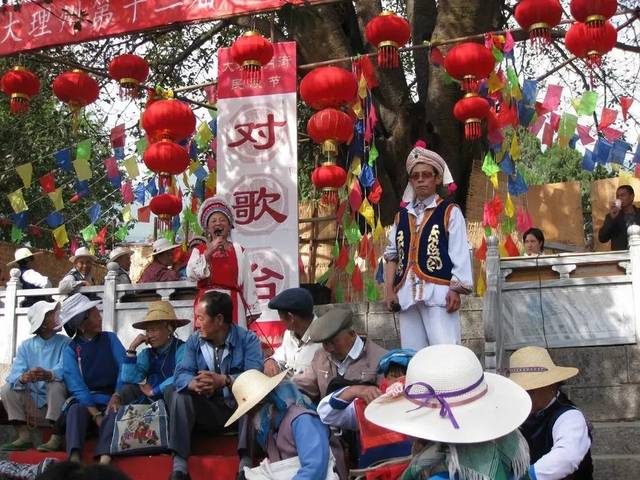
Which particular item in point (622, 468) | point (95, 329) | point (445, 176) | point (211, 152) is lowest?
point (622, 468)

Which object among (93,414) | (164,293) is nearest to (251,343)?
(93,414)

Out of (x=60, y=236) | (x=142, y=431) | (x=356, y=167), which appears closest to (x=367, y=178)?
(x=356, y=167)

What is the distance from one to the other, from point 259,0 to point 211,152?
2742 mm

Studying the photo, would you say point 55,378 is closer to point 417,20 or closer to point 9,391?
point 9,391

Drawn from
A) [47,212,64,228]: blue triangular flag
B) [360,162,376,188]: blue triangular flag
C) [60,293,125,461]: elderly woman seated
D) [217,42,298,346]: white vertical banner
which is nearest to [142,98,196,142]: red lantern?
[217,42,298,346]: white vertical banner

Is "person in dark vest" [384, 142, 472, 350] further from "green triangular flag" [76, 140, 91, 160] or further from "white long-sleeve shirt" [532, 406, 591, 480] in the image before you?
"green triangular flag" [76, 140, 91, 160]

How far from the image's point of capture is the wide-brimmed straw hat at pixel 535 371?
158 inches

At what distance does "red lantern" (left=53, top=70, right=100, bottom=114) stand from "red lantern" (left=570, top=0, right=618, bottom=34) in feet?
14.9

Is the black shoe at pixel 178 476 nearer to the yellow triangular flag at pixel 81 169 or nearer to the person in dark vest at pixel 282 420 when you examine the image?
the person in dark vest at pixel 282 420

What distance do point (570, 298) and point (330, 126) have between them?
252cm

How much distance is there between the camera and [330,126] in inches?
328

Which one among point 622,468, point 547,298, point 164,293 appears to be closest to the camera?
A: point 622,468

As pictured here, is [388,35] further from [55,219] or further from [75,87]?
[55,219]

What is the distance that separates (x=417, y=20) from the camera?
10977mm
